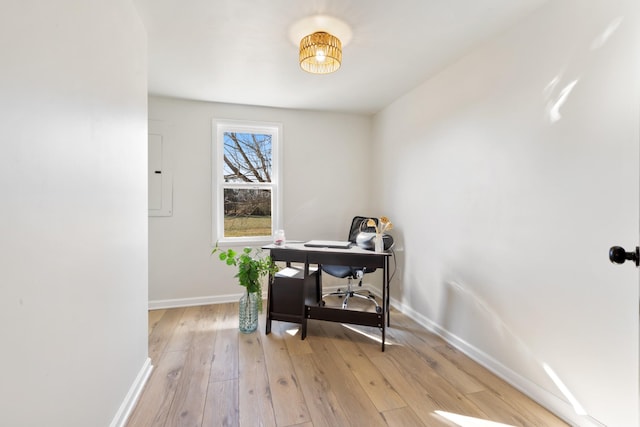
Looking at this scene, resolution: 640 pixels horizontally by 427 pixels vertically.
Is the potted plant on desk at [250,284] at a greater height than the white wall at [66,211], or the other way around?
the white wall at [66,211]

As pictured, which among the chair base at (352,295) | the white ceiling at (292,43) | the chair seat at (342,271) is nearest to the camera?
the white ceiling at (292,43)

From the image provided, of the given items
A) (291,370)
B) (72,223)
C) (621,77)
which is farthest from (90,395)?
→ (621,77)

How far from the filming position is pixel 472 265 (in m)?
2.21

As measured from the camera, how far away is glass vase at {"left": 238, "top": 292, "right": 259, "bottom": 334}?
258cm

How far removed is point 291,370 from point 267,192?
2.18 meters

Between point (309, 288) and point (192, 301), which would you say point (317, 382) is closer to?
point (309, 288)

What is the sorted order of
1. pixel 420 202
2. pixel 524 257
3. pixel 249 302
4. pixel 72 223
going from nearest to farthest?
pixel 72 223
pixel 524 257
pixel 249 302
pixel 420 202

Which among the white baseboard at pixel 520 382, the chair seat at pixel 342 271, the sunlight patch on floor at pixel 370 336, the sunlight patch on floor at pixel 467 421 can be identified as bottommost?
the sunlight patch on floor at pixel 467 421

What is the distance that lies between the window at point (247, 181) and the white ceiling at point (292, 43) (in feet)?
1.70

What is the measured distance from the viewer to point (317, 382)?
73.9 inches

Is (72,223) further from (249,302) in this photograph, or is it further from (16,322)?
(249,302)

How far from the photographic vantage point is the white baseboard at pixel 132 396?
A: 4.76 ft

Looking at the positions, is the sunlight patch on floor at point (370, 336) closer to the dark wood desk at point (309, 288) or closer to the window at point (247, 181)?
the dark wood desk at point (309, 288)

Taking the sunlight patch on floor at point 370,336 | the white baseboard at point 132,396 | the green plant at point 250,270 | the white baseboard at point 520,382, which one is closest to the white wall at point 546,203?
the white baseboard at point 520,382
